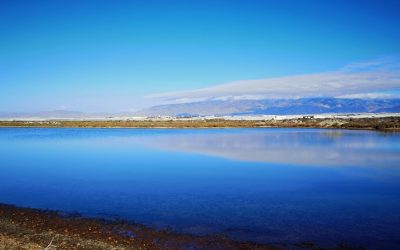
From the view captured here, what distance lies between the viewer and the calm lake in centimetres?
1060

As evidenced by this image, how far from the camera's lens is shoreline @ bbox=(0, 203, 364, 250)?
9234 mm

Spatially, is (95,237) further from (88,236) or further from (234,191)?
(234,191)

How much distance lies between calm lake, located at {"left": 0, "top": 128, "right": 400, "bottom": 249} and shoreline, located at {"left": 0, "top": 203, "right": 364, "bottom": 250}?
0.50 m

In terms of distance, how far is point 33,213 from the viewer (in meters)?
12.0

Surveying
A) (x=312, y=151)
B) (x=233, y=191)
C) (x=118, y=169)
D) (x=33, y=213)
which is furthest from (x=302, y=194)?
(x=312, y=151)

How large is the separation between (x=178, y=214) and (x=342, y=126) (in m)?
51.0

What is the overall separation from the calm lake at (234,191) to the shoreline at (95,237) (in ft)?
1.65

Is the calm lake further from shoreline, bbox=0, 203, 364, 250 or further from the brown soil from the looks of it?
the brown soil

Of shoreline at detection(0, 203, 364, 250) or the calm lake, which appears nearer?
shoreline at detection(0, 203, 364, 250)

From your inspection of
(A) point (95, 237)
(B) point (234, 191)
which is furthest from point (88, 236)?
(B) point (234, 191)

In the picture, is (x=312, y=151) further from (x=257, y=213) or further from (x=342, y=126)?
(x=342, y=126)

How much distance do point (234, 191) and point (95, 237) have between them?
262 inches

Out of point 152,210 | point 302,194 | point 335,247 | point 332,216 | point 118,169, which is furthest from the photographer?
point 118,169

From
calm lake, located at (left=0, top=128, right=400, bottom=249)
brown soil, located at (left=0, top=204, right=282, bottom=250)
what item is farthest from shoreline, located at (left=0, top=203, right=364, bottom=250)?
calm lake, located at (left=0, top=128, right=400, bottom=249)
